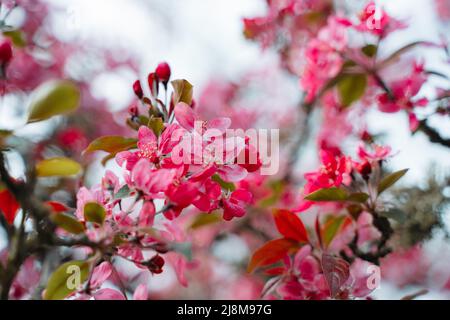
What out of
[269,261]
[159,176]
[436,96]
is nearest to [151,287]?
[269,261]

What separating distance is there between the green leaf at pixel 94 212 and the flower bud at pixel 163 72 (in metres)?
0.31

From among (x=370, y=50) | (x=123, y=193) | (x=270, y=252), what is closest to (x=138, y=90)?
(x=123, y=193)

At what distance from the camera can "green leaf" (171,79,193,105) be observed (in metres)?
1.03

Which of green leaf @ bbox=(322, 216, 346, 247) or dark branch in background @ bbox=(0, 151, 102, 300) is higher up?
green leaf @ bbox=(322, 216, 346, 247)

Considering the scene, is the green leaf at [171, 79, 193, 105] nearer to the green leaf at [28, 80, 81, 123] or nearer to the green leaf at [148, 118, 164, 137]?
the green leaf at [148, 118, 164, 137]

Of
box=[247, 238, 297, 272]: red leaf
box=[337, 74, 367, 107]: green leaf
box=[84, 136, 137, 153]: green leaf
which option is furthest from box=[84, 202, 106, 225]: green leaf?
box=[337, 74, 367, 107]: green leaf

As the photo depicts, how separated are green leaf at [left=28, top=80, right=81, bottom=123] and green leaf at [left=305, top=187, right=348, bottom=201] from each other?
502 mm

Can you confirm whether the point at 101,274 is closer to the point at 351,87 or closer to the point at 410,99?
the point at 410,99

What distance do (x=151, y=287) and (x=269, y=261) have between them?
1416 millimetres

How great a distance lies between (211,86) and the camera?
133 inches

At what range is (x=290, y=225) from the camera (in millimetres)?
1221

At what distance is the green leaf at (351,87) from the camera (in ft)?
5.41

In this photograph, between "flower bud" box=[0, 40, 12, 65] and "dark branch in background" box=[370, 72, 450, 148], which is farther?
"dark branch in background" box=[370, 72, 450, 148]
